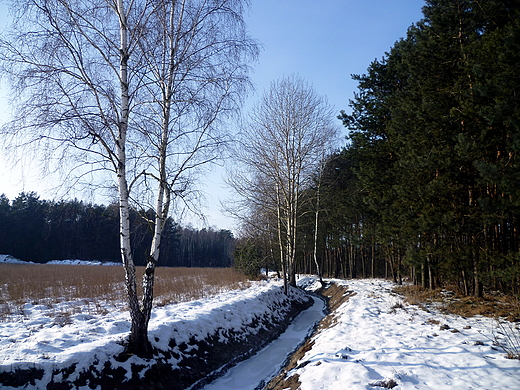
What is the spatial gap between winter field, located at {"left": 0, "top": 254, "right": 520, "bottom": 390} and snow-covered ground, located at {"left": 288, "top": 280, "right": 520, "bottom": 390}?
1 cm

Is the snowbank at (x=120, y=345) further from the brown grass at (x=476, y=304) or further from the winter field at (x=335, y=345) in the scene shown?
the brown grass at (x=476, y=304)

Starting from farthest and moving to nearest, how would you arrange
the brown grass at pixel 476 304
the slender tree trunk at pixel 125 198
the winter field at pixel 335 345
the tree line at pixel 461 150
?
the brown grass at pixel 476 304
the tree line at pixel 461 150
the slender tree trunk at pixel 125 198
the winter field at pixel 335 345

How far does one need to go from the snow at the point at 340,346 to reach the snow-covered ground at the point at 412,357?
0.04 ft

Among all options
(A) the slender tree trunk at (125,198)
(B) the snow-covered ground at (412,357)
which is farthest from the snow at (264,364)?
(A) the slender tree trunk at (125,198)

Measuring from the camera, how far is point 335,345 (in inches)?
267

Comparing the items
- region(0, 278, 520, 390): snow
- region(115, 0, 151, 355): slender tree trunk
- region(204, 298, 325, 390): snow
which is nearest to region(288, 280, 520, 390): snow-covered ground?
region(0, 278, 520, 390): snow

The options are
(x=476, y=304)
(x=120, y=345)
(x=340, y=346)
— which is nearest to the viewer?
(x=120, y=345)

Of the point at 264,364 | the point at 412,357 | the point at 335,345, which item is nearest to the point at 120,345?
the point at 264,364

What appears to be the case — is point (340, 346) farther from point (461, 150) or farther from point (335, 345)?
point (461, 150)

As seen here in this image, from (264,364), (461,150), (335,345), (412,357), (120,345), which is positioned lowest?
(264,364)

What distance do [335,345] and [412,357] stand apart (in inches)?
65.8

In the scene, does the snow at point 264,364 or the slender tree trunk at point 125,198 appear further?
the snow at point 264,364

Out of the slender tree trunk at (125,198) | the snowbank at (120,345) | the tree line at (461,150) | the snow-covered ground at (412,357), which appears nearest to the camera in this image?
the snow-covered ground at (412,357)

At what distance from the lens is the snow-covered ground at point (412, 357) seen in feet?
14.9
